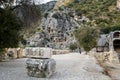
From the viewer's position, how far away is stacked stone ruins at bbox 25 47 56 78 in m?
15.4

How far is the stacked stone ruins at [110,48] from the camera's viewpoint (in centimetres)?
4570

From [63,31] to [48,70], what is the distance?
113m

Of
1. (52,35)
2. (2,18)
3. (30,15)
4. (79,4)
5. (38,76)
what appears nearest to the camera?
(38,76)

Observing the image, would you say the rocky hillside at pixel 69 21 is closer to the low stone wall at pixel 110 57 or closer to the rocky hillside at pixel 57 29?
the rocky hillside at pixel 57 29

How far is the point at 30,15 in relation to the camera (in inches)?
992

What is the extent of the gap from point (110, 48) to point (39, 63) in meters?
45.7

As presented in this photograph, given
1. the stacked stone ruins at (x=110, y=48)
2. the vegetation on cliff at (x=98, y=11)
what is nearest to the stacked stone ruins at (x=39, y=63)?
the stacked stone ruins at (x=110, y=48)

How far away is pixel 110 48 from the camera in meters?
59.5

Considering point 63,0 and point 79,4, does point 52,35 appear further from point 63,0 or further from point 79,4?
point 63,0

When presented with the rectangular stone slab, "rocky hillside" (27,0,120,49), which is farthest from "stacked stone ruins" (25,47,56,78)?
"rocky hillside" (27,0,120,49)

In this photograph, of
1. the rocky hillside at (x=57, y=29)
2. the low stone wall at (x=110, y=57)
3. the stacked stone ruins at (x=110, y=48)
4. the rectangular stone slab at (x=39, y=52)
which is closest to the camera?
the rectangular stone slab at (x=39, y=52)

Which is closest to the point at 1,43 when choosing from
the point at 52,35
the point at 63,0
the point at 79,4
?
the point at 52,35

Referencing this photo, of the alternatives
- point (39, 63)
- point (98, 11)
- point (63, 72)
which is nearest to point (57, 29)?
point (98, 11)

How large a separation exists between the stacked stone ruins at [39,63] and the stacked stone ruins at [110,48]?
30224mm
